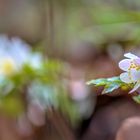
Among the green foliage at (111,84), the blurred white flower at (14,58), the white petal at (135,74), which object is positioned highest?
the white petal at (135,74)

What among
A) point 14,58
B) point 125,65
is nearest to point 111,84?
point 125,65

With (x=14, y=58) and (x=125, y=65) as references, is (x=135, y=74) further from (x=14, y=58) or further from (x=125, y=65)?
(x=14, y=58)

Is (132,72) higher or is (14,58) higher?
(132,72)

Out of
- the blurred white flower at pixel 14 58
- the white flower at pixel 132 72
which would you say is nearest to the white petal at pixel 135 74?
the white flower at pixel 132 72

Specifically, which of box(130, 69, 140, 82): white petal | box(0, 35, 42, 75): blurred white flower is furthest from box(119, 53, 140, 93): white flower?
box(0, 35, 42, 75): blurred white flower

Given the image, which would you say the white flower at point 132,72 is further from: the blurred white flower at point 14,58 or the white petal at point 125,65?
the blurred white flower at point 14,58

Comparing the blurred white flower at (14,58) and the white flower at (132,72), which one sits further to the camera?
the blurred white flower at (14,58)

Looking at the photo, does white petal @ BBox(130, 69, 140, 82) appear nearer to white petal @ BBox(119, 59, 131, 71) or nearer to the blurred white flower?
white petal @ BBox(119, 59, 131, 71)

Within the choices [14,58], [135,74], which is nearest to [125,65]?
[135,74]

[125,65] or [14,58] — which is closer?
[125,65]

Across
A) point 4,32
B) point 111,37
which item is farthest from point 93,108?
point 4,32

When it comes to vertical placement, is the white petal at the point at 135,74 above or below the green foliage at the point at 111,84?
above
